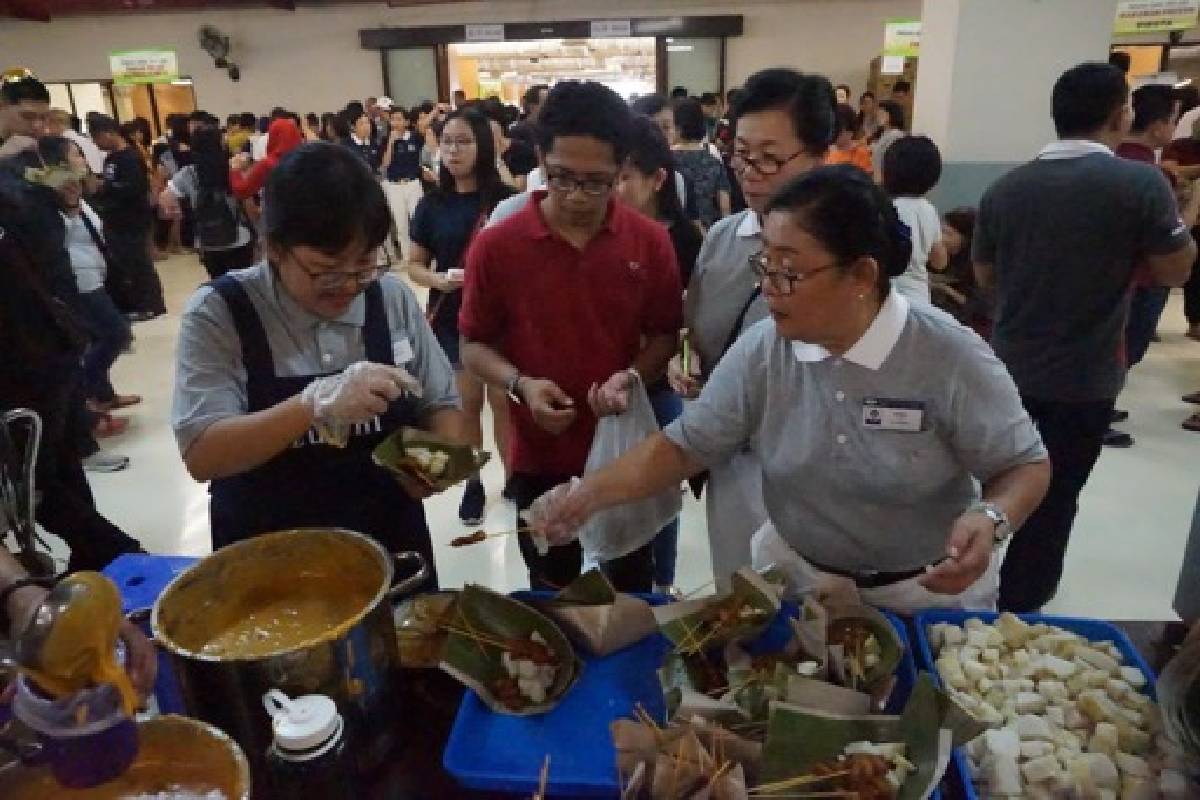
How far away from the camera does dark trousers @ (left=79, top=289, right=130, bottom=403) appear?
3.89 m

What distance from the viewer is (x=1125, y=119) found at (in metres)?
2.28

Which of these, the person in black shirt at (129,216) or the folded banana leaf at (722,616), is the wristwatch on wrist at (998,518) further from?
the person in black shirt at (129,216)

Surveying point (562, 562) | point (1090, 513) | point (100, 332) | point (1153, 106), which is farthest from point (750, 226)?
point (100, 332)

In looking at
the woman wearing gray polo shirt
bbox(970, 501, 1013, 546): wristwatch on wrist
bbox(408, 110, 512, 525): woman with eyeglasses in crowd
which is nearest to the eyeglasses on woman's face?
the woman wearing gray polo shirt

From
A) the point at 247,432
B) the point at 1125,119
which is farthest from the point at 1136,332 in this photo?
the point at 247,432

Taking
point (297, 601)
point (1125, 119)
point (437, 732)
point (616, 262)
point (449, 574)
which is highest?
point (1125, 119)

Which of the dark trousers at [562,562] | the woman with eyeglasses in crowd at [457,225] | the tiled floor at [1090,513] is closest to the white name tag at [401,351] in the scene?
the dark trousers at [562,562]

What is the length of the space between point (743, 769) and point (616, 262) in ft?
3.88

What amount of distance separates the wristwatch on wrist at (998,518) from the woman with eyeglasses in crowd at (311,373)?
834 millimetres

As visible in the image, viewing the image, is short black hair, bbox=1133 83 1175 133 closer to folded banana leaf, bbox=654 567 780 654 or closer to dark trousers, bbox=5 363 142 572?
folded banana leaf, bbox=654 567 780 654

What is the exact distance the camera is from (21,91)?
3447 millimetres

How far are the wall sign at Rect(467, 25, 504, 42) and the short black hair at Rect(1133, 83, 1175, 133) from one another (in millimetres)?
8841

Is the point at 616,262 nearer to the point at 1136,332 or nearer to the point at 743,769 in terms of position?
the point at 743,769

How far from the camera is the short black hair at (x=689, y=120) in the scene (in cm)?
443
